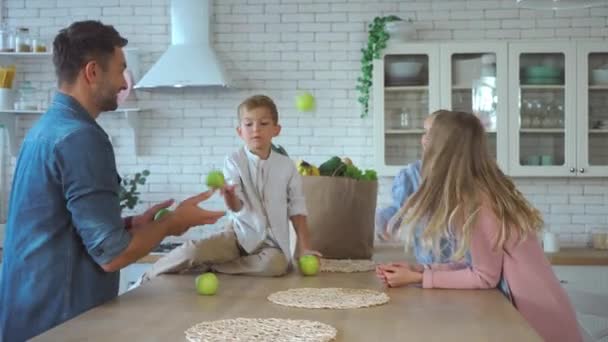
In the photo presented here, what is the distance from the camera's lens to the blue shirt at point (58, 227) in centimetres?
194

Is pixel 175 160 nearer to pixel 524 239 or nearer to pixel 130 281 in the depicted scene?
pixel 130 281

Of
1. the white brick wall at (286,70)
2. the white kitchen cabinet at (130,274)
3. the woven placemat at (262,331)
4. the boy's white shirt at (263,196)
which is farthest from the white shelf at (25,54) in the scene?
the woven placemat at (262,331)

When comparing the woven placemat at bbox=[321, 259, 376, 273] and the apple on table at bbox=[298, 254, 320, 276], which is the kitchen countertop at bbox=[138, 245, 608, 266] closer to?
the woven placemat at bbox=[321, 259, 376, 273]

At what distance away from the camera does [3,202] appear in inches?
211

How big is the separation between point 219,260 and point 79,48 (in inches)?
32.0

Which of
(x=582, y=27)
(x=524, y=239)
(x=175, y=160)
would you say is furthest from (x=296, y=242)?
(x=582, y=27)

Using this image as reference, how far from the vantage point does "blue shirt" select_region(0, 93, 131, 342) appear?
194 cm

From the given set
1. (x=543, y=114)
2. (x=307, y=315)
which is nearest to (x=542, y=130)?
(x=543, y=114)

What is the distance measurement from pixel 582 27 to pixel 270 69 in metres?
1.92

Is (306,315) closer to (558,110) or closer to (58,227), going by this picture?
(58,227)

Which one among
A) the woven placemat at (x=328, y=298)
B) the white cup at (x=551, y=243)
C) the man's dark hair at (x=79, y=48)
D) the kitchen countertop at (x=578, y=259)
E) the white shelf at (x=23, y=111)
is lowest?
the kitchen countertop at (x=578, y=259)

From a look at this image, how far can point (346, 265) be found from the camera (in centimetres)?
278

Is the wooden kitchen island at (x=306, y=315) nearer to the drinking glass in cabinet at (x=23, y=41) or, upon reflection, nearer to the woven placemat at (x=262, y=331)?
the woven placemat at (x=262, y=331)

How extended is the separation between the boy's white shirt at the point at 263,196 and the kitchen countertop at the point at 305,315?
Answer: 333 millimetres
